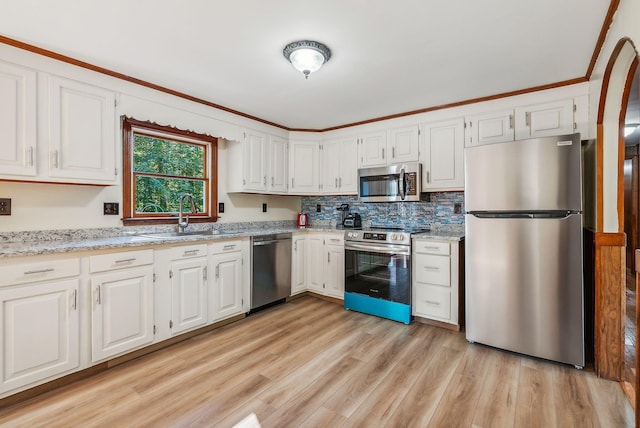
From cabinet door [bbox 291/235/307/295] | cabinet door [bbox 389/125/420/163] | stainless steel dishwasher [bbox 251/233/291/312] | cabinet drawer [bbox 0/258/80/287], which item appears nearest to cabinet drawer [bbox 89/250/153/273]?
cabinet drawer [bbox 0/258/80/287]

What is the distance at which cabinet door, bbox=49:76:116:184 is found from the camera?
7.34ft

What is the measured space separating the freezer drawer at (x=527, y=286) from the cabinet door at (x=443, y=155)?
0.76m

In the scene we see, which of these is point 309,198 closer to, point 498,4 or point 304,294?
point 304,294

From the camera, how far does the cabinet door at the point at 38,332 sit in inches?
71.6

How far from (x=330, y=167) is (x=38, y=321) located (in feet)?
10.7

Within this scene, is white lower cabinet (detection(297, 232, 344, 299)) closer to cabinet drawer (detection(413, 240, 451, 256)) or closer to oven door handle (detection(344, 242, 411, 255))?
oven door handle (detection(344, 242, 411, 255))

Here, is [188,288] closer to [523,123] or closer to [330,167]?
[330,167]

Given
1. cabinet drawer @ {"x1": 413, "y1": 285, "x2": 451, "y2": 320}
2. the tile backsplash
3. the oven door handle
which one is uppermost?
the tile backsplash

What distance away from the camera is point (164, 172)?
3166mm

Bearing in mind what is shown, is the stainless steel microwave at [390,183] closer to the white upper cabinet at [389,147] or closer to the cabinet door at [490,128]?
the white upper cabinet at [389,147]

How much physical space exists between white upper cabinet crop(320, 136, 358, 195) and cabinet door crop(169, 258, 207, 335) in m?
2.01

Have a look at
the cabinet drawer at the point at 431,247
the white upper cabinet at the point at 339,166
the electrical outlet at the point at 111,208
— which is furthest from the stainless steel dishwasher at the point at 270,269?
the cabinet drawer at the point at 431,247

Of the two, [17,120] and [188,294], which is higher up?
[17,120]

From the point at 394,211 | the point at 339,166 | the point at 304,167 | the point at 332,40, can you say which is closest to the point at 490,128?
the point at 394,211
